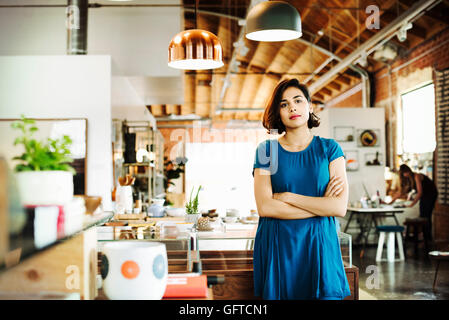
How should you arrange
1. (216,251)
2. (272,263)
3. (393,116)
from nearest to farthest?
(272,263)
(216,251)
(393,116)

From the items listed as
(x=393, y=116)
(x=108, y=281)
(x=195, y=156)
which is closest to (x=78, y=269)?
(x=108, y=281)

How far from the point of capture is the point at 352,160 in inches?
324

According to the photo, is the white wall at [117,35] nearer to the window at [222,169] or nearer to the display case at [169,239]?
the display case at [169,239]

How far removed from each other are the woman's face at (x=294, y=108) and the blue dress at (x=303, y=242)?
0.09 m

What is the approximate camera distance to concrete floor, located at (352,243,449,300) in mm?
4410

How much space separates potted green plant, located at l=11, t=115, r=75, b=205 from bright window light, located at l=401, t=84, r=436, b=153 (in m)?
7.37

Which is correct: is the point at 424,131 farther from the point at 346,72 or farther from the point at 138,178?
the point at 138,178

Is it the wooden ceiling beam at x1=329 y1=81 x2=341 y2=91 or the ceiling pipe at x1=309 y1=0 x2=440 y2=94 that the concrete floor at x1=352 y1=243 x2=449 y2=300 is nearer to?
the ceiling pipe at x1=309 y1=0 x2=440 y2=94

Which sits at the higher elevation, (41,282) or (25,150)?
(25,150)

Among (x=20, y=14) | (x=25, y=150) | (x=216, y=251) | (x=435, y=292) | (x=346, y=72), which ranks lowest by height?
(x=435, y=292)

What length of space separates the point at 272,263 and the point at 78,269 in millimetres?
833

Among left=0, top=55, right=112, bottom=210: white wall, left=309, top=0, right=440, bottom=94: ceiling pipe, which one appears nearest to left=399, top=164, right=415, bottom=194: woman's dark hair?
left=309, top=0, right=440, bottom=94: ceiling pipe

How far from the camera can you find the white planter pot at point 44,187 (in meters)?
0.67

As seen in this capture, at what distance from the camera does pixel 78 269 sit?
0.80 meters
